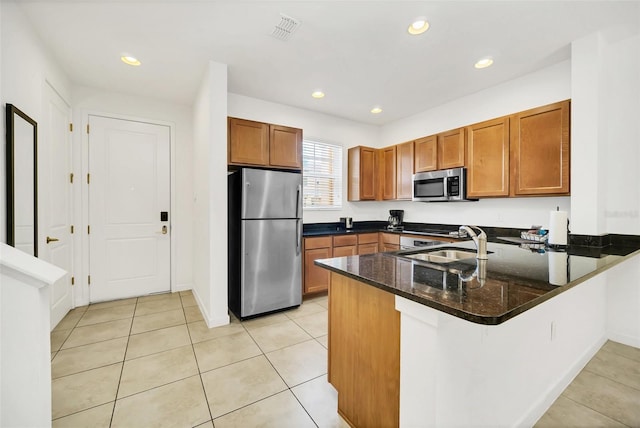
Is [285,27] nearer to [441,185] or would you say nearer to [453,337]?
[453,337]

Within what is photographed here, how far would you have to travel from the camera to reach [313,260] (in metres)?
3.47

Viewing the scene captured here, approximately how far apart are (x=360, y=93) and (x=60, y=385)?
4024 millimetres

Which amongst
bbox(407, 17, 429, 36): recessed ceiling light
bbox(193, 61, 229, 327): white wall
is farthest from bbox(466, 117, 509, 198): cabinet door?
bbox(193, 61, 229, 327): white wall

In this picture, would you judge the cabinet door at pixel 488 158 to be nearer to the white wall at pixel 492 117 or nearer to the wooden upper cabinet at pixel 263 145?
the white wall at pixel 492 117

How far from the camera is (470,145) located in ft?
10.8

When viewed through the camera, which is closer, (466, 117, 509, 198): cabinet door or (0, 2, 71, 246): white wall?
(0, 2, 71, 246): white wall

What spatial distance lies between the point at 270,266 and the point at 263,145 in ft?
4.85

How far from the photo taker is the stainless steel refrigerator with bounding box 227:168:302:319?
288cm

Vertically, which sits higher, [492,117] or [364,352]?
[492,117]

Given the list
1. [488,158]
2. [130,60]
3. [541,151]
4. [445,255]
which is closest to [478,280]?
[445,255]

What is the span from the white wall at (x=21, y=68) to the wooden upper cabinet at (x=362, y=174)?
12.2ft

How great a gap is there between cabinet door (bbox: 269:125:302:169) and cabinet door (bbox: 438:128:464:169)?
1.92m

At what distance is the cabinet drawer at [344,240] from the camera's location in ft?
12.4

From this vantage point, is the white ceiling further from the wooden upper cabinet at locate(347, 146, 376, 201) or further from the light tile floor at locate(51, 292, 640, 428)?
the light tile floor at locate(51, 292, 640, 428)
